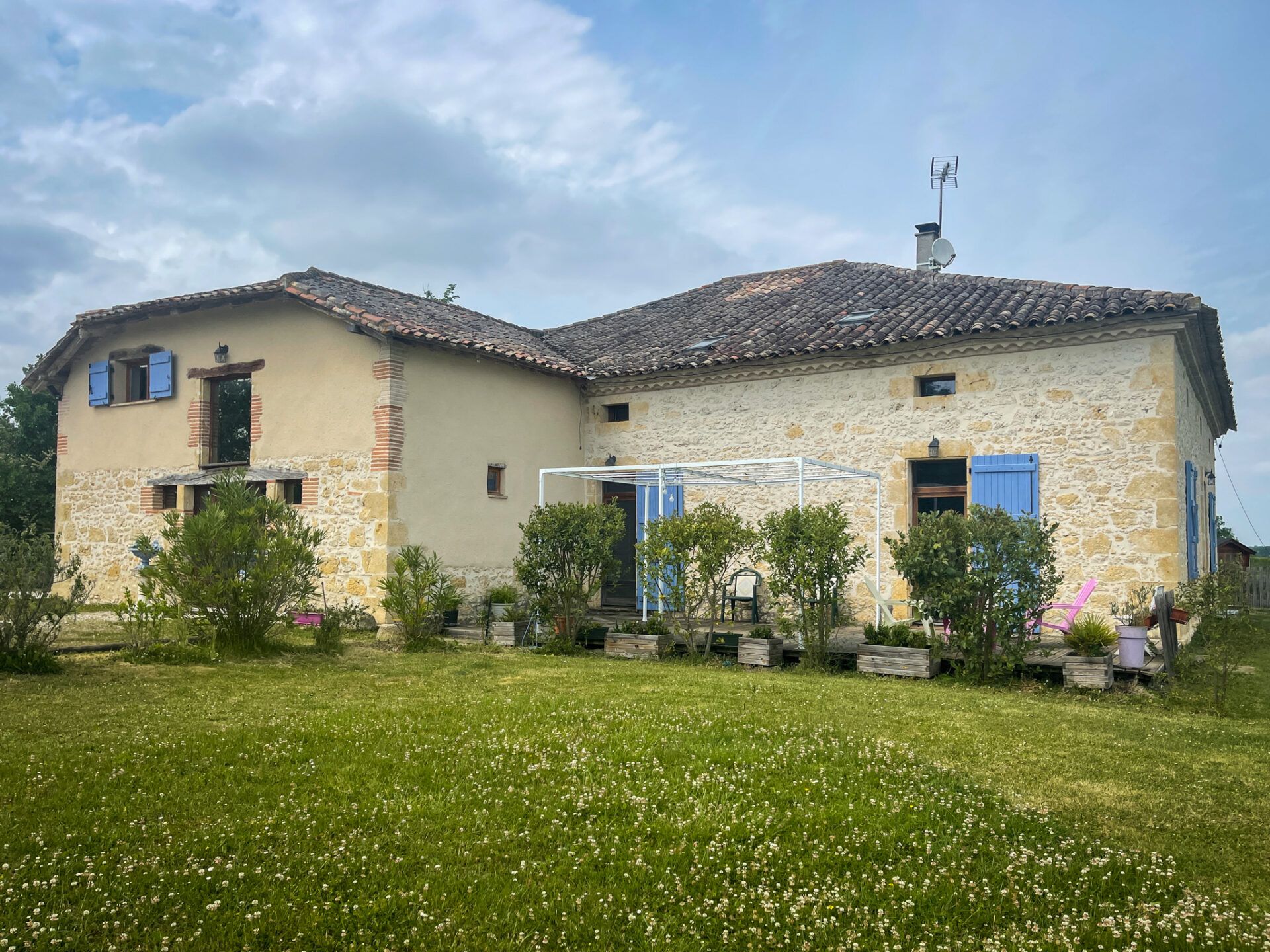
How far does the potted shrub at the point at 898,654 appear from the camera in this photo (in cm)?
834

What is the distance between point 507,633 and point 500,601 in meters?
1.07

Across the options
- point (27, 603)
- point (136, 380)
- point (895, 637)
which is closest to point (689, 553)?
point (895, 637)

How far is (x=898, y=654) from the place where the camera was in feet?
27.7

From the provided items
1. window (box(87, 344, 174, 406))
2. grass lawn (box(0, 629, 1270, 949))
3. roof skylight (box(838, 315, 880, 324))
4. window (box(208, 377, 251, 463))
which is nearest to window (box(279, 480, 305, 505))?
window (box(87, 344, 174, 406))

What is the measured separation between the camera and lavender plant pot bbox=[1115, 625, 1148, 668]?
818 centimetres

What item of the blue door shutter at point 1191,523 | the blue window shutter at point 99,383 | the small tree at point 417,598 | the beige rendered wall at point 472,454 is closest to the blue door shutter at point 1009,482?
the blue door shutter at point 1191,523

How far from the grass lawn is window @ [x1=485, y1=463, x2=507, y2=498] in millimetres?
6294

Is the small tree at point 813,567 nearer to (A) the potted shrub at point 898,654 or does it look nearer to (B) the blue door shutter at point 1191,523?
(A) the potted shrub at point 898,654

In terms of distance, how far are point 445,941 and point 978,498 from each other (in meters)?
9.81

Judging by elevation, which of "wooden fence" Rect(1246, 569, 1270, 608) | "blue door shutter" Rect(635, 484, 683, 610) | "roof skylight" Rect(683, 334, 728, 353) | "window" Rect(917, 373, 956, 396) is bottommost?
"wooden fence" Rect(1246, 569, 1270, 608)

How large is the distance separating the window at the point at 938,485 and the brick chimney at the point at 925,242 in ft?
16.7

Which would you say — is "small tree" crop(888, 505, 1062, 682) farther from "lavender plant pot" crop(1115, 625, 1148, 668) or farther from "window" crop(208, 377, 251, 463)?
"window" crop(208, 377, 251, 463)

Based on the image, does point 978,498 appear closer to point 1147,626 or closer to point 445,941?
point 1147,626

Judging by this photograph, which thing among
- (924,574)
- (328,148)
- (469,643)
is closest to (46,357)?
(328,148)
